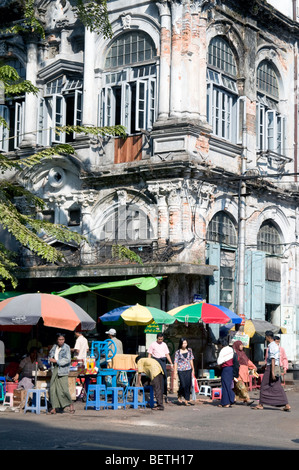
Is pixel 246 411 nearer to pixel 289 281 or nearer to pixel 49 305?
pixel 49 305

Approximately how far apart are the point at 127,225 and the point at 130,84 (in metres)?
4.32

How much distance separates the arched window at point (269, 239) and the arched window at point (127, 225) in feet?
14.8

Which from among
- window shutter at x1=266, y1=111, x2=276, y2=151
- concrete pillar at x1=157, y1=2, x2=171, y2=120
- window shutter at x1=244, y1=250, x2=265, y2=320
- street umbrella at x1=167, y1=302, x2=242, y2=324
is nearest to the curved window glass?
concrete pillar at x1=157, y1=2, x2=171, y2=120

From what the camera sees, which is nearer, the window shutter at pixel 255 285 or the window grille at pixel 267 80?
the window shutter at pixel 255 285

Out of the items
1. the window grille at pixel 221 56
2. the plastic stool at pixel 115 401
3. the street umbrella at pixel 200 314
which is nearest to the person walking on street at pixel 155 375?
the plastic stool at pixel 115 401

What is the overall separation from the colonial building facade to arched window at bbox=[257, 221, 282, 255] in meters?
0.06

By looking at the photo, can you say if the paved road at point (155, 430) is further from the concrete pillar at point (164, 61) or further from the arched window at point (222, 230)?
the concrete pillar at point (164, 61)

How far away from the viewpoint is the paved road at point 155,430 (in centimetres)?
1109

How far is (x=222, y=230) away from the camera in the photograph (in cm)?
2473

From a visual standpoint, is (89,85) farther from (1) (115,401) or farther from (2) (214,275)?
(1) (115,401)

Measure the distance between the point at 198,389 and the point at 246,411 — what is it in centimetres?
367

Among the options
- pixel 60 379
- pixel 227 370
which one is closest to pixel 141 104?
pixel 227 370
